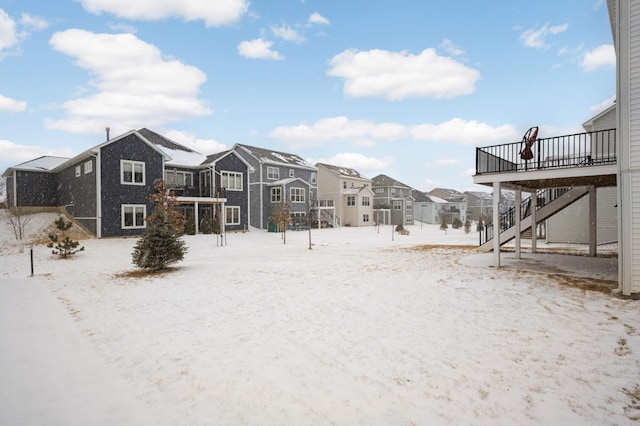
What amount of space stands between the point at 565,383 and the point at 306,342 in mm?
3836

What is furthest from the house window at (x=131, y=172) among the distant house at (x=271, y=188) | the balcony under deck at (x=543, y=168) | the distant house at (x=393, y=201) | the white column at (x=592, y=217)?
the distant house at (x=393, y=201)

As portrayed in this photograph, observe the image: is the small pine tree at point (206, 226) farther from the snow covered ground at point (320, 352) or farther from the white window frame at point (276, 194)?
the snow covered ground at point (320, 352)

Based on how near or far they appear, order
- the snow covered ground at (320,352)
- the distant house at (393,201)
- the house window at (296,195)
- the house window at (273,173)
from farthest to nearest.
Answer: the distant house at (393,201)
the house window at (273,173)
the house window at (296,195)
the snow covered ground at (320,352)

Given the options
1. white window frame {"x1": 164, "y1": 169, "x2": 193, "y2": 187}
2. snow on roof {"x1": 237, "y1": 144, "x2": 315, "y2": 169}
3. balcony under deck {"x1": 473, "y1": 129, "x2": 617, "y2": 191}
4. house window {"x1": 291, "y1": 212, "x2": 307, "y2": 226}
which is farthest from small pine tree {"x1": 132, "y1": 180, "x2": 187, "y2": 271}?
snow on roof {"x1": 237, "y1": 144, "x2": 315, "y2": 169}

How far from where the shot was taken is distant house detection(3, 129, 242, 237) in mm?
23812

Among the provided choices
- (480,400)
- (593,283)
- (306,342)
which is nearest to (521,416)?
(480,400)

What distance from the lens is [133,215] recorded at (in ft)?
81.5

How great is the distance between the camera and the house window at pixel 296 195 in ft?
122

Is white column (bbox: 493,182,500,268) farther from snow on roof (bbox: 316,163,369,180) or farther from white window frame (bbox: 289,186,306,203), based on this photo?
snow on roof (bbox: 316,163,369,180)

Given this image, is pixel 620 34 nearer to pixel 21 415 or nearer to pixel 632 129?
pixel 632 129

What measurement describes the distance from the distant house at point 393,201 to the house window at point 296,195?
1734 centimetres

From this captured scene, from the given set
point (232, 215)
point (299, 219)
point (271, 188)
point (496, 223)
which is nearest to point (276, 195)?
point (271, 188)

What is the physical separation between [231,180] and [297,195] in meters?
8.79

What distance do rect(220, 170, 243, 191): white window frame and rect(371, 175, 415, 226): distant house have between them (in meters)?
25.9
